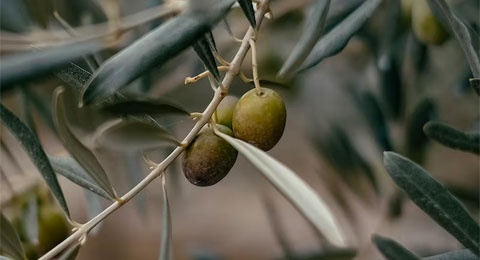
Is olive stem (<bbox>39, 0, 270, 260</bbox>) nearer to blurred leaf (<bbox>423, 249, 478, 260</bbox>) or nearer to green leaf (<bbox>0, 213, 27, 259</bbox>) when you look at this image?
green leaf (<bbox>0, 213, 27, 259</bbox>)

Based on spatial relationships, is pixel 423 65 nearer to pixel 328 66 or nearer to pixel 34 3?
pixel 328 66

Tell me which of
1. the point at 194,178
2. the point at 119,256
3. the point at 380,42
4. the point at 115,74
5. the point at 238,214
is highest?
the point at 115,74

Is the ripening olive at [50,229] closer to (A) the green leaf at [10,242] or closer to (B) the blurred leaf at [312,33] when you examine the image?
(A) the green leaf at [10,242]

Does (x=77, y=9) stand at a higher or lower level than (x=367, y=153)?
higher

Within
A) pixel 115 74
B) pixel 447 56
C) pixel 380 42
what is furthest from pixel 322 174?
pixel 115 74

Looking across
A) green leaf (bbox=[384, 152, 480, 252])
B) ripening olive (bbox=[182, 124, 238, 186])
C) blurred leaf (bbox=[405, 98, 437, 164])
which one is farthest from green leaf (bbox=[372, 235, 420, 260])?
blurred leaf (bbox=[405, 98, 437, 164])

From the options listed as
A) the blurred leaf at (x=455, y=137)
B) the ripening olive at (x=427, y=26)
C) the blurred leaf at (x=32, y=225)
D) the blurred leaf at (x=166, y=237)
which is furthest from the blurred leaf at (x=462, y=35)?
the blurred leaf at (x=32, y=225)
